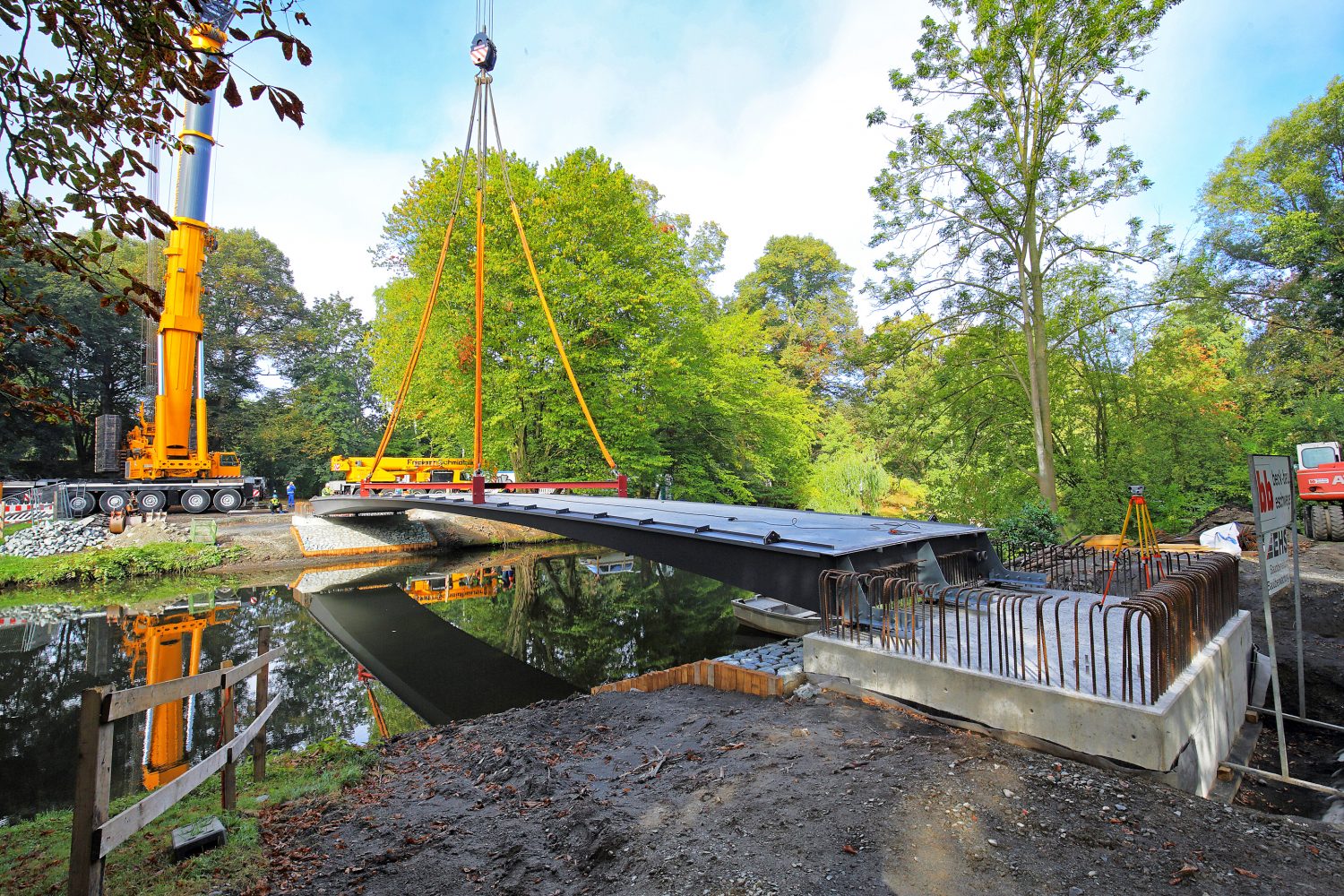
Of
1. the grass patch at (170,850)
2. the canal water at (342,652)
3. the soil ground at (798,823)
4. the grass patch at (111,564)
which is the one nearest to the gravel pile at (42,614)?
the canal water at (342,652)

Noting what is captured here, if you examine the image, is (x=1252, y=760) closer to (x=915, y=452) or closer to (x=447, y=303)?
(x=915, y=452)

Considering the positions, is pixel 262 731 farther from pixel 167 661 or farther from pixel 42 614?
pixel 42 614

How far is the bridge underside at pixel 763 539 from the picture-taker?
5957 millimetres

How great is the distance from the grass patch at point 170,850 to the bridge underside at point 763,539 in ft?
12.7

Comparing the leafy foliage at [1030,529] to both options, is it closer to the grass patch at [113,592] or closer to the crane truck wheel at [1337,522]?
the crane truck wheel at [1337,522]

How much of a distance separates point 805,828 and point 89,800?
10.4 ft

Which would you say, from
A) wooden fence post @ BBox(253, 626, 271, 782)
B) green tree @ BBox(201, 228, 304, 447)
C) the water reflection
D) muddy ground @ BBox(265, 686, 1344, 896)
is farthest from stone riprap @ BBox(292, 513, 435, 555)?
muddy ground @ BBox(265, 686, 1344, 896)

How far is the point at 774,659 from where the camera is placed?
255 inches

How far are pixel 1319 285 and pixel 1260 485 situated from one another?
52.1 ft

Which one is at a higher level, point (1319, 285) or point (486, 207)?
point (486, 207)

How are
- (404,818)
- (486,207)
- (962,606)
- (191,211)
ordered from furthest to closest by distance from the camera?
(486,207), (191,211), (962,606), (404,818)

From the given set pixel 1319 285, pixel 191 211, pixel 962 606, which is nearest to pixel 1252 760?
pixel 962 606

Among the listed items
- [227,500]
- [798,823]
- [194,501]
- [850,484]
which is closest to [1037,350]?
[850,484]

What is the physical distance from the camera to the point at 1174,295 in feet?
40.3
